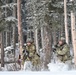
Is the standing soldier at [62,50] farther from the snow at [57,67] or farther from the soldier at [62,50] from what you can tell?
the snow at [57,67]

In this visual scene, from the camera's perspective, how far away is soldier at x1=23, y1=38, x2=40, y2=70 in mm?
13547

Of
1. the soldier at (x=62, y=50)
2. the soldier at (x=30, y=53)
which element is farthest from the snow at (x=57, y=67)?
the soldier at (x=30, y=53)

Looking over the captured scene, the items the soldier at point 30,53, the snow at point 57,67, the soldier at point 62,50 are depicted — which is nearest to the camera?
the snow at point 57,67

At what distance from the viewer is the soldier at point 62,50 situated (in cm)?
1267

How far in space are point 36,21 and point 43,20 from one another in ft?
1.75

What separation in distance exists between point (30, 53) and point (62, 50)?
176cm

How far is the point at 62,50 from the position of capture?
1273 cm

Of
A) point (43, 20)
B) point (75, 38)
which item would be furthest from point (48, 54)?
point (75, 38)

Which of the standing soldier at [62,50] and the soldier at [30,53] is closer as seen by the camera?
the standing soldier at [62,50]

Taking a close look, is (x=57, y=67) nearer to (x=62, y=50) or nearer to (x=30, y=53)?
(x=62, y=50)

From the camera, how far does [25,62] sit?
45.1ft

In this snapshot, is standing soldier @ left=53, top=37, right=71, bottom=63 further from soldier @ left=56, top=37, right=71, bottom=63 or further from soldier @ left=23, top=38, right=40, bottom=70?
soldier @ left=23, top=38, right=40, bottom=70

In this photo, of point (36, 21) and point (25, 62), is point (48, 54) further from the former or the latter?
point (25, 62)

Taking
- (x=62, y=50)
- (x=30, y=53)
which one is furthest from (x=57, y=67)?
(x=30, y=53)
